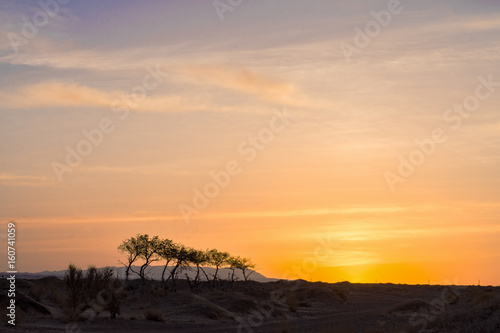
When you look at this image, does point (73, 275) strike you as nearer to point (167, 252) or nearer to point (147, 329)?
point (147, 329)

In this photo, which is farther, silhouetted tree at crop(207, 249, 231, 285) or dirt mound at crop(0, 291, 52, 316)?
silhouetted tree at crop(207, 249, 231, 285)

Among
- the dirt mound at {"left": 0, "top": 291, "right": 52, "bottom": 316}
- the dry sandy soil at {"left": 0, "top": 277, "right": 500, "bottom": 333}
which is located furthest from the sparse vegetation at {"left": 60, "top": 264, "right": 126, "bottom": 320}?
the dirt mound at {"left": 0, "top": 291, "right": 52, "bottom": 316}

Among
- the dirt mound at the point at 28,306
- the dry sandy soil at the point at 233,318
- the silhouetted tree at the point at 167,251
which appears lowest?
the dry sandy soil at the point at 233,318

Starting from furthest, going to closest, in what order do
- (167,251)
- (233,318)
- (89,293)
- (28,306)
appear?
(167,251) → (233,318) → (89,293) → (28,306)

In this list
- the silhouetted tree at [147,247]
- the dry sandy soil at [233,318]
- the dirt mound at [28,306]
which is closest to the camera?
the dry sandy soil at [233,318]

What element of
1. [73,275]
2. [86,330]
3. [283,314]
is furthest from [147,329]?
[283,314]

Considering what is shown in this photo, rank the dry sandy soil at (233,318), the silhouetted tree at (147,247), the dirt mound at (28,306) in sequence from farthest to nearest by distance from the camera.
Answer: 1. the silhouetted tree at (147,247)
2. the dirt mound at (28,306)
3. the dry sandy soil at (233,318)

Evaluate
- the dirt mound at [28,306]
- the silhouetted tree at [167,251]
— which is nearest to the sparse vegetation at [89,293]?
the dirt mound at [28,306]

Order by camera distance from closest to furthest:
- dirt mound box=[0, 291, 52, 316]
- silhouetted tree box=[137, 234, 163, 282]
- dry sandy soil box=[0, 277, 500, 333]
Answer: dry sandy soil box=[0, 277, 500, 333] → dirt mound box=[0, 291, 52, 316] → silhouetted tree box=[137, 234, 163, 282]

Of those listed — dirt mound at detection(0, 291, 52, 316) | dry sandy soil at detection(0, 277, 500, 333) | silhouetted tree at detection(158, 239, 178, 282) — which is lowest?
dry sandy soil at detection(0, 277, 500, 333)

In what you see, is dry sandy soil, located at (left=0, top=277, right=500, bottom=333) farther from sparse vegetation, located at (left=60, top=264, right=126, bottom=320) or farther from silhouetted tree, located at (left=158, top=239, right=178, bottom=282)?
silhouetted tree, located at (left=158, top=239, right=178, bottom=282)

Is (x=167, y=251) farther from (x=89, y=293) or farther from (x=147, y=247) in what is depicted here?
(x=89, y=293)

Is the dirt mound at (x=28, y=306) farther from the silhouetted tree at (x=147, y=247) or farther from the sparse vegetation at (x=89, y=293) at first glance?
the silhouetted tree at (x=147, y=247)

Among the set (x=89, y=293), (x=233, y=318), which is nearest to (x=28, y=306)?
(x=89, y=293)
